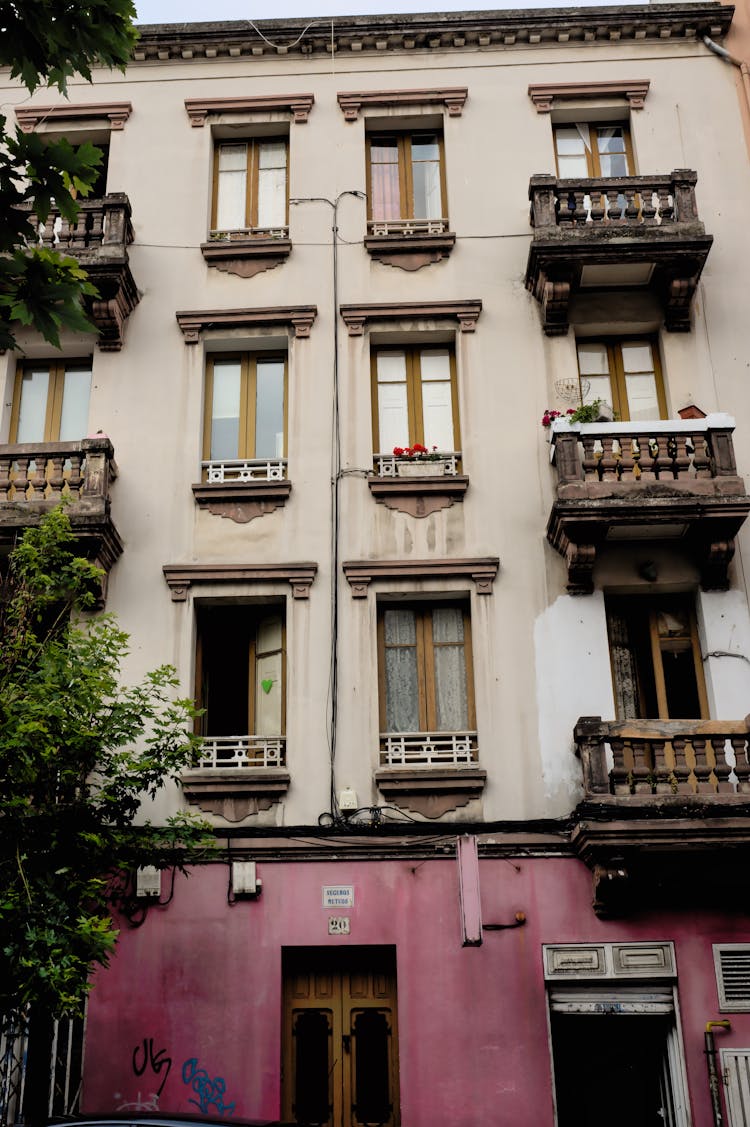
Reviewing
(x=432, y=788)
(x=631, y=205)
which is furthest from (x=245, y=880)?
(x=631, y=205)

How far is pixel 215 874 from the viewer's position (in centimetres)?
1284

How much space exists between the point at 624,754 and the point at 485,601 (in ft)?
8.19

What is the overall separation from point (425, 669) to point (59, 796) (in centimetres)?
468

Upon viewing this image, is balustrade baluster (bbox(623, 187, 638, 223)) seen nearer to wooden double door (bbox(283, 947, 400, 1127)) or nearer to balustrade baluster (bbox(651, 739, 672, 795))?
balustrade baluster (bbox(651, 739, 672, 795))

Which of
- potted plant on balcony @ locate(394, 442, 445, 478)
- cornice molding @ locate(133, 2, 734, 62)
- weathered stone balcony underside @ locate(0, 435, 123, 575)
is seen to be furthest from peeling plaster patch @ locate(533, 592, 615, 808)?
cornice molding @ locate(133, 2, 734, 62)

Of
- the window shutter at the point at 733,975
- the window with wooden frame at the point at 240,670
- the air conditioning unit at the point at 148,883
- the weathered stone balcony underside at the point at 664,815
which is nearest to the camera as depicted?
the weathered stone balcony underside at the point at 664,815

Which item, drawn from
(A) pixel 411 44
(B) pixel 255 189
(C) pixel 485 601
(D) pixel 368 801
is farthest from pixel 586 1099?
(A) pixel 411 44

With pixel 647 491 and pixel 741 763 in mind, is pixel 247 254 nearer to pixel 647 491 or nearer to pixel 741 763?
pixel 647 491

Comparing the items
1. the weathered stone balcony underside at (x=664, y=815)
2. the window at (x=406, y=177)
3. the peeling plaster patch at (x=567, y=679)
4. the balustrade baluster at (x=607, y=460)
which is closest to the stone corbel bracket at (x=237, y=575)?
the peeling plaster patch at (x=567, y=679)

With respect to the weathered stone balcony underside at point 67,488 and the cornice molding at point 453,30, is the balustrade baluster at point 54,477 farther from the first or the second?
the cornice molding at point 453,30

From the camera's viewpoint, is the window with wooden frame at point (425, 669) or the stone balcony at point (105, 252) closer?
the window with wooden frame at point (425, 669)

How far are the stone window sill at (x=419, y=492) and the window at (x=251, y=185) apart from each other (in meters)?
4.12

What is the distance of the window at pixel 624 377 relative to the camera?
15.2 m

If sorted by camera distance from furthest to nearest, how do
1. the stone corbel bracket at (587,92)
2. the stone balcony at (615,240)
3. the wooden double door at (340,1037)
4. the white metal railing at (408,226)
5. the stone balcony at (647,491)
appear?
the stone corbel bracket at (587,92) → the white metal railing at (408,226) → the stone balcony at (615,240) → the stone balcony at (647,491) → the wooden double door at (340,1037)
